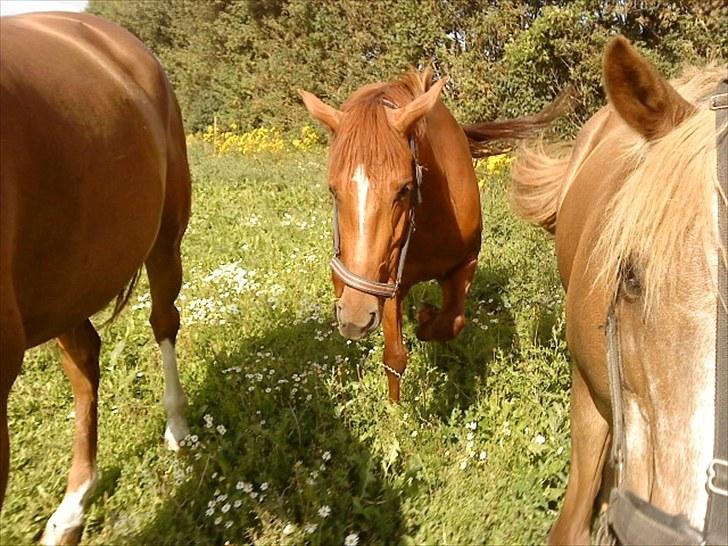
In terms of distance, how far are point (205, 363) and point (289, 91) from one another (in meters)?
14.4

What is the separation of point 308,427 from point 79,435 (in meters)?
1.01

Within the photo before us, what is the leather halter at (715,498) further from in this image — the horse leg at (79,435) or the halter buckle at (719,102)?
the horse leg at (79,435)

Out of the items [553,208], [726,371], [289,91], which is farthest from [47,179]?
[289,91]

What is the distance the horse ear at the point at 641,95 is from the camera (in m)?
1.21

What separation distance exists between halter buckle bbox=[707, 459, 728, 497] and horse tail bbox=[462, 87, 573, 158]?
352 cm

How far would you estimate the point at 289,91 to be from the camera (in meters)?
16.8

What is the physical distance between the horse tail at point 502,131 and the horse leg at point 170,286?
2.18 m

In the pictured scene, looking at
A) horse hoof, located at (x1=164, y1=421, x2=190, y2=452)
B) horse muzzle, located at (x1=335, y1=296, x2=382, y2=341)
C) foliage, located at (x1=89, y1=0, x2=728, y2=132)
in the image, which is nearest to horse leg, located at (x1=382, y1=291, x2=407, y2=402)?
horse muzzle, located at (x1=335, y1=296, x2=382, y2=341)

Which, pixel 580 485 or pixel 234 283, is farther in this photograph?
pixel 234 283

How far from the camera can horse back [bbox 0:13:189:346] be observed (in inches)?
64.6

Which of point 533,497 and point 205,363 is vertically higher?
point 533,497

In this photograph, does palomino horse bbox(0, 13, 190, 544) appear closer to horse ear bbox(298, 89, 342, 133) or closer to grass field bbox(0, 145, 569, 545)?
grass field bbox(0, 145, 569, 545)

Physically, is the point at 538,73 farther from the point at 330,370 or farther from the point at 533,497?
the point at 533,497

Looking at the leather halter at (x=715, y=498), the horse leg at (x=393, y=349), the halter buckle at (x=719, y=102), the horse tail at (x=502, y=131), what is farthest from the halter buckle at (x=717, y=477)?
the horse tail at (x=502, y=131)
